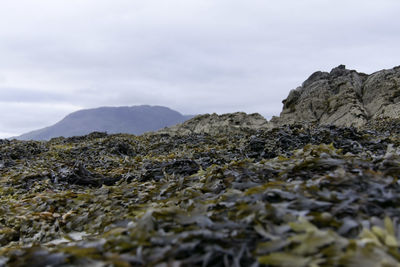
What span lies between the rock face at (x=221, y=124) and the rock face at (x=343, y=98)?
5.95 ft

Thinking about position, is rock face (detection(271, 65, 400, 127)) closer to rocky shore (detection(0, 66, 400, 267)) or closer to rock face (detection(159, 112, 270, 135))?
rock face (detection(159, 112, 270, 135))

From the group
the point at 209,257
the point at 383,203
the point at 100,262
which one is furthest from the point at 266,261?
the point at 383,203

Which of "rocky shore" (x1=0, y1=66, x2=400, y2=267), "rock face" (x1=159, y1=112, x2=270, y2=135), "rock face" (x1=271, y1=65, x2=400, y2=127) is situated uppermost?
"rock face" (x1=271, y1=65, x2=400, y2=127)

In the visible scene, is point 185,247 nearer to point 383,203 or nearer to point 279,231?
point 279,231

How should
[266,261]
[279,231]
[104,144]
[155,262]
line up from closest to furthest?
[266,261], [155,262], [279,231], [104,144]

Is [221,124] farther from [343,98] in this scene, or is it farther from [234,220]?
[234,220]

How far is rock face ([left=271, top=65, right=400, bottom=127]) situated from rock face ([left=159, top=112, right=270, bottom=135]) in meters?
1.81

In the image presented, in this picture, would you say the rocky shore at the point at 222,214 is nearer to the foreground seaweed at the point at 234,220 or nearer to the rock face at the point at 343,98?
the foreground seaweed at the point at 234,220

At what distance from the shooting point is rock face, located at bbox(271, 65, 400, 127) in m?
15.4

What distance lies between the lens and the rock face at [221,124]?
47.7 feet

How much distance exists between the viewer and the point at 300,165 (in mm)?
2832

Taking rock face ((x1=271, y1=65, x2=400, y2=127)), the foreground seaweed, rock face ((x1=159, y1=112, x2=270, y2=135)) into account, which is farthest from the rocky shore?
rock face ((x1=271, y1=65, x2=400, y2=127))

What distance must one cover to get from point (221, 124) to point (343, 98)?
6.81 meters

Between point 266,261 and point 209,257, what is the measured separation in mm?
270
